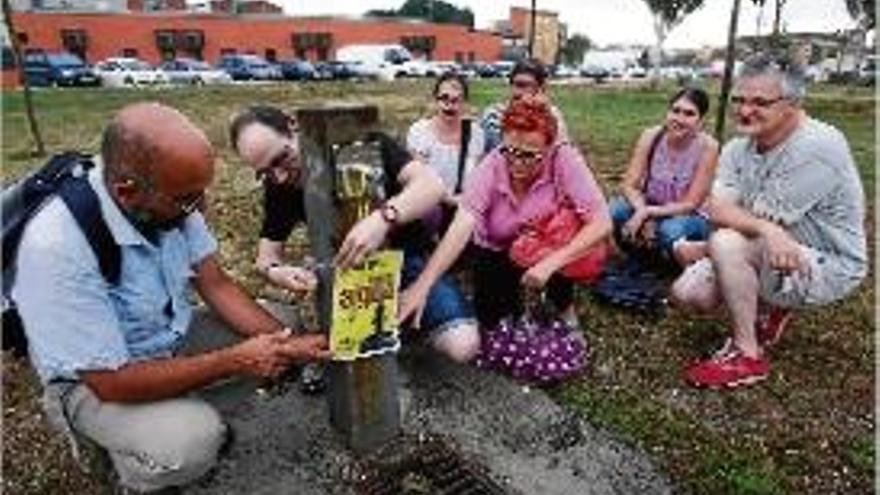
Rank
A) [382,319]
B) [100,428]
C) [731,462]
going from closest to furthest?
[100,428], [382,319], [731,462]

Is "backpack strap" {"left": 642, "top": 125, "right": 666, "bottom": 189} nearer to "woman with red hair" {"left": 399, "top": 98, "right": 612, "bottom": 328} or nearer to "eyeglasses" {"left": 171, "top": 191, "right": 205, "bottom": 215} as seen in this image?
"woman with red hair" {"left": 399, "top": 98, "right": 612, "bottom": 328}

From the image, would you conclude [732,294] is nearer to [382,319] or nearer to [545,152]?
[545,152]

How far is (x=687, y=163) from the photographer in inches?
239

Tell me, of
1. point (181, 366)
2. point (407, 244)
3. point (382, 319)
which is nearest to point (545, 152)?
point (407, 244)

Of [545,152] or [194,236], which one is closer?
[194,236]

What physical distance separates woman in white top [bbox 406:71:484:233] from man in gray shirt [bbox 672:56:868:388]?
1784 millimetres

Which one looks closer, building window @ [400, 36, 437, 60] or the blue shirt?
the blue shirt

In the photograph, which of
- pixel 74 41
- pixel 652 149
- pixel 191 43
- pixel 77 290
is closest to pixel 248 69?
pixel 191 43

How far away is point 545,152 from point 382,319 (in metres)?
1.57

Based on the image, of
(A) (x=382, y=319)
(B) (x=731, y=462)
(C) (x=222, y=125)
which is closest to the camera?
(A) (x=382, y=319)

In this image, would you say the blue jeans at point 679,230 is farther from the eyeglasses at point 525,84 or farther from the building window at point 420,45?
the building window at point 420,45

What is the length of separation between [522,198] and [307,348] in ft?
6.22

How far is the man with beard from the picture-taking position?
9.16 feet

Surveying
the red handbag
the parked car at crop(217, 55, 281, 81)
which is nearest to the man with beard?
the red handbag
